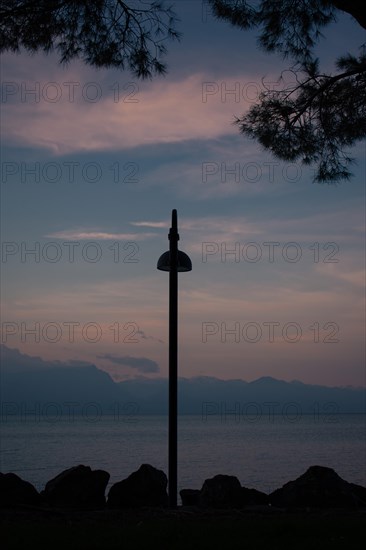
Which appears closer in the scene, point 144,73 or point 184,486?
point 144,73

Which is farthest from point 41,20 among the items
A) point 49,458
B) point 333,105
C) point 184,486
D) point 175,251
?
point 49,458

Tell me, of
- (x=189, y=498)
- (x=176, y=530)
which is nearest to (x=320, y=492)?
(x=189, y=498)

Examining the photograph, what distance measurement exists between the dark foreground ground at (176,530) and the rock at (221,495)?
219 centimetres

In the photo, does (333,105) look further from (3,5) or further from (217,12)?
(3,5)

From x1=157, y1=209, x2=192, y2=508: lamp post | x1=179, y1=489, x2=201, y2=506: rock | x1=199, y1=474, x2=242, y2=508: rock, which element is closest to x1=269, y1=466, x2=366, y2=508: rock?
x1=199, y1=474, x2=242, y2=508: rock

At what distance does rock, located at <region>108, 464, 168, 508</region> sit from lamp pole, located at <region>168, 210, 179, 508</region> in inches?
77.9

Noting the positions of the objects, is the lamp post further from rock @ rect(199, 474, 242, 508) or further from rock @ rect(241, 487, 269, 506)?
rock @ rect(241, 487, 269, 506)

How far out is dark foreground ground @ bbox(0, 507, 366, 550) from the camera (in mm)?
7516

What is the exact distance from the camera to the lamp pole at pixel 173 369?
10500mm

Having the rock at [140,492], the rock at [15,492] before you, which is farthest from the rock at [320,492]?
the rock at [15,492]

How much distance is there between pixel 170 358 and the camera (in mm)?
11047

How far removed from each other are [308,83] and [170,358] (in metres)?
5.63

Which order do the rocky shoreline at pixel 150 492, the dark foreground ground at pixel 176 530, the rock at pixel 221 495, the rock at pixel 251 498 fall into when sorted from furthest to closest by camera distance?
the rock at pixel 251 498 → the rock at pixel 221 495 → the rocky shoreline at pixel 150 492 → the dark foreground ground at pixel 176 530

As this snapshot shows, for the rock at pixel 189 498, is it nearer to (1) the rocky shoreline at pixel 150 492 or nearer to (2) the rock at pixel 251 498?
(2) the rock at pixel 251 498
